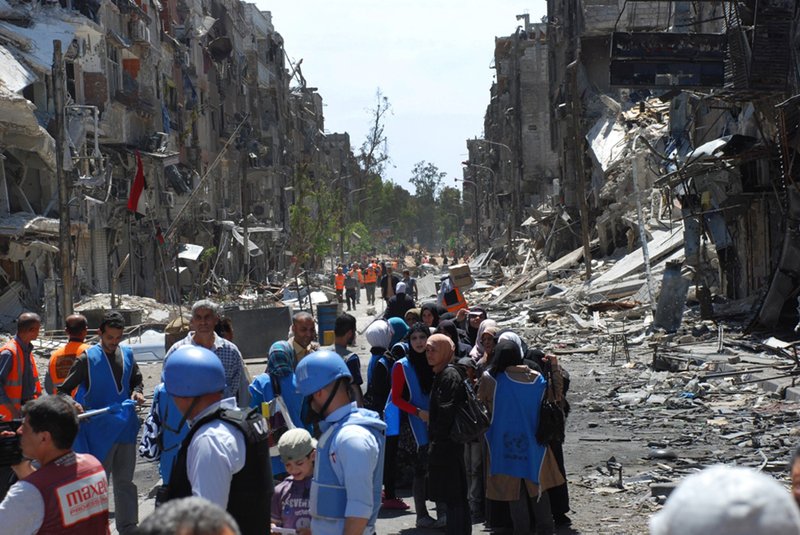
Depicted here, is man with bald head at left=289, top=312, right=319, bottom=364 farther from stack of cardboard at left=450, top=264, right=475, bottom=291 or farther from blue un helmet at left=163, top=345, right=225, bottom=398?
stack of cardboard at left=450, top=264, right=475, bottom=291

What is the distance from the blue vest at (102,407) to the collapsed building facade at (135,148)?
44.8 feet

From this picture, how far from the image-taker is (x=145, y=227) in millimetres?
48125

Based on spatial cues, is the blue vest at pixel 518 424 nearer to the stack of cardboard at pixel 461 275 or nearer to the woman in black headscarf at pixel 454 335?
the woman in black headscarf at pixel 454 335

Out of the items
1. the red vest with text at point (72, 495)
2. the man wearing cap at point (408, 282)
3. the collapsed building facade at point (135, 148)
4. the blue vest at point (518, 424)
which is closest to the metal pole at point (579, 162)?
the man wearing cap at point (408, 282)

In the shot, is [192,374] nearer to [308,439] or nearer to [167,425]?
[308,439]

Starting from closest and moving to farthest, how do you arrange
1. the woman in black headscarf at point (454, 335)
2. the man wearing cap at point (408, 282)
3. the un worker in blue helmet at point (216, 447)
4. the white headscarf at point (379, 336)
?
1. the un worker in blue helmet at point (216, 447)
2. the white headscarf at point (379, 336)
3. the woman in black headscarf at point (454, 335)
4. the man wearing cap at point (408, 282)

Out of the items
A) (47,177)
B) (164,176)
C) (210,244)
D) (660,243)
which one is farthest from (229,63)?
(660,243)

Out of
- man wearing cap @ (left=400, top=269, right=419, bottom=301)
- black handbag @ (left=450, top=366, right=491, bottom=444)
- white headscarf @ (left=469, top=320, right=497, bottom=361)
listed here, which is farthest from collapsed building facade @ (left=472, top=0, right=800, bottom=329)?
black handbag @ (left=450, top=366, right=491, bottom=444)

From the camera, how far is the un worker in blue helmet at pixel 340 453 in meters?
Answer: 4.63

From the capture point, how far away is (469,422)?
768cm

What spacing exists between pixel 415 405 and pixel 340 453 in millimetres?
4329

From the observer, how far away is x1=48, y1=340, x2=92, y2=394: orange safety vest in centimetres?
912

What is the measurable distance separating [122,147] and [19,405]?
1433 inches

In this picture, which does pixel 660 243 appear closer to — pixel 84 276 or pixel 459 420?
pixel 84 276
